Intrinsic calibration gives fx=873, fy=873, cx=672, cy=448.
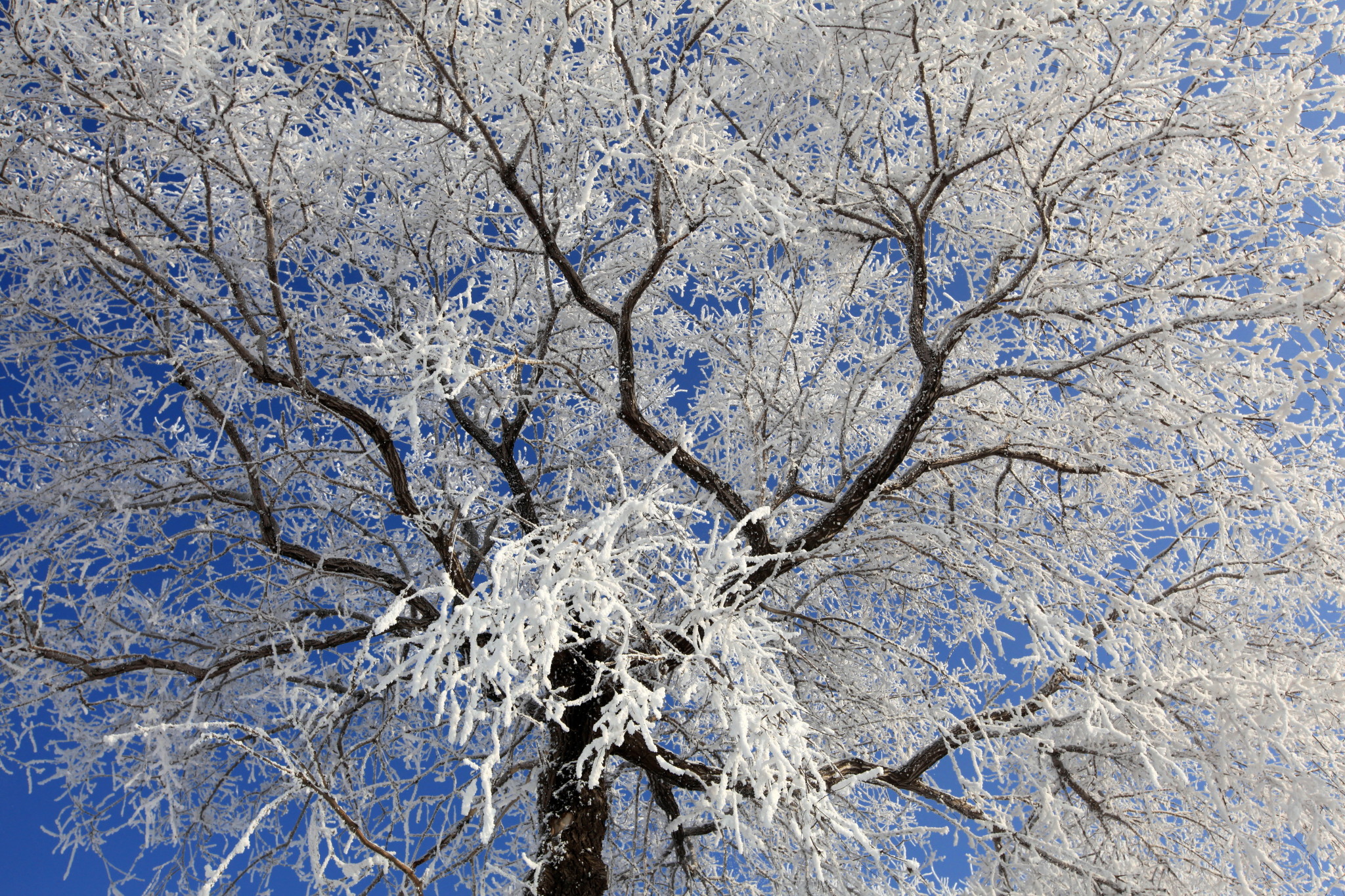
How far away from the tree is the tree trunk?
0.03 meters

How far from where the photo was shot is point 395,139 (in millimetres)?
4953

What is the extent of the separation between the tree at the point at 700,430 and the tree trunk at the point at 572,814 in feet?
0.09

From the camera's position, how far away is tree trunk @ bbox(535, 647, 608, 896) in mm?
4395

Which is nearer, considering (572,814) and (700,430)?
(572,814)

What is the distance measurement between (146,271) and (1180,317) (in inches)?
185

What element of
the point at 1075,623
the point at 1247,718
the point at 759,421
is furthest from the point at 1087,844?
the point at 759,421

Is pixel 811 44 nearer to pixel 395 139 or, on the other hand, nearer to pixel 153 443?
pixel 395 139

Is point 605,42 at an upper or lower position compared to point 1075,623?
upper

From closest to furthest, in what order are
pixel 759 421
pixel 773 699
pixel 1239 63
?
pixel 773 699
pixel 1239 63
pixel 759 421

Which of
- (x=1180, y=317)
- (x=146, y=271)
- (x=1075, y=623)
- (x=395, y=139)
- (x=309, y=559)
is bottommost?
(x=1075, y=623)

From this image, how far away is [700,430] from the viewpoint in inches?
260

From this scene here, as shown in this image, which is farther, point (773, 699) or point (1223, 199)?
point (1223, 199)

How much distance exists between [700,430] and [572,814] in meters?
2.99

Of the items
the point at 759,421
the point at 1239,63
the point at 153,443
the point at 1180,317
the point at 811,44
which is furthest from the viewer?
the point at 759,421
